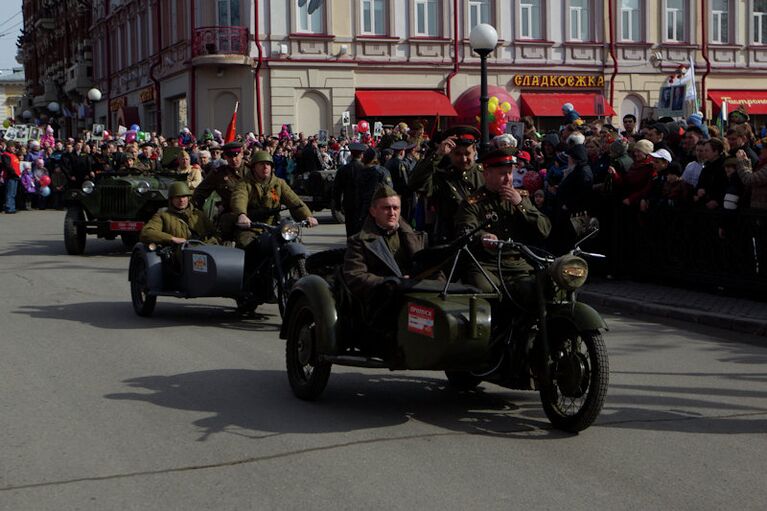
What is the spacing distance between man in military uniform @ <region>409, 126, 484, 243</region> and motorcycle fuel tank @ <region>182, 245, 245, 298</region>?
2.10m

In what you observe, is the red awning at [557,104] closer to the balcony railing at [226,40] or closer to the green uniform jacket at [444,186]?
the balcony railing at [226,40]

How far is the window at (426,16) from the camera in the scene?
1633 inches

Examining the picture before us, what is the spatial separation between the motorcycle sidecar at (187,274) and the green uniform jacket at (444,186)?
2057mm

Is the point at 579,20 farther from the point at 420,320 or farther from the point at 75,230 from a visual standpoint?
the point at 420,320

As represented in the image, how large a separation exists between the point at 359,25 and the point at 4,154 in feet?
45.0

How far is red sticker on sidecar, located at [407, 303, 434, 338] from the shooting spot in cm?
686

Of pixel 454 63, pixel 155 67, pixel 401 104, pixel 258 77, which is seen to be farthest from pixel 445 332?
pixel 155 67

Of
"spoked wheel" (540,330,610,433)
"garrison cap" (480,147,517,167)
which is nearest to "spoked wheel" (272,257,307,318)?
"garrison cap" (480,147,517,167)

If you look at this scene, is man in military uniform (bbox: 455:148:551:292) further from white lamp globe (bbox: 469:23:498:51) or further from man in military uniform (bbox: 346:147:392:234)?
white lamp globe (bbox: 469:23:498:51)

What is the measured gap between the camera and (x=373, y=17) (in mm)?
40938

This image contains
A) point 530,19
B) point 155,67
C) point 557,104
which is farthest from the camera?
point 155,67

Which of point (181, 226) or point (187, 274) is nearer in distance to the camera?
point (187, 274)

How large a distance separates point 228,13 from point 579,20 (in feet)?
42.0

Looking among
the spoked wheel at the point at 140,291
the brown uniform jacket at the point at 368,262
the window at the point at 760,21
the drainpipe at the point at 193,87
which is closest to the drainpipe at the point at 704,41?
the window at the point at 760,21
